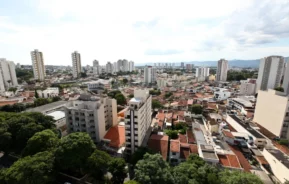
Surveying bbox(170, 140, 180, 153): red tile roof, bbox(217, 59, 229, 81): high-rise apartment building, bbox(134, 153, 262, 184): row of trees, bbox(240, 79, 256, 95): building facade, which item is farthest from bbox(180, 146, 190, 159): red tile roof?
bbox(217, 59, 229, 81): high-rise apartment building

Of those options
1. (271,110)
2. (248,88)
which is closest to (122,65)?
(248,88)

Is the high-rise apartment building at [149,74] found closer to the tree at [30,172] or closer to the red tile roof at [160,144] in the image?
the red tile roof at [160,144]

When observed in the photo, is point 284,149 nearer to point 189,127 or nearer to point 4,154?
point 189,127

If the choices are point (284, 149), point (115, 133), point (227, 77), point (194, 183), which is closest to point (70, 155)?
point (115, 133)

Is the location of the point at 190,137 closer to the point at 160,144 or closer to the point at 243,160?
the point at 160,144

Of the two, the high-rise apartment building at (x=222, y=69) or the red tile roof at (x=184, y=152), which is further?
the high-rise apartment building at (x=222, y=69)

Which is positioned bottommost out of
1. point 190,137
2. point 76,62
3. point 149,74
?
point 190,137

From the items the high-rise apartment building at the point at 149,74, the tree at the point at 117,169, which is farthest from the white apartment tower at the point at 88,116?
the high-rise apartment building at the point at 149,74
